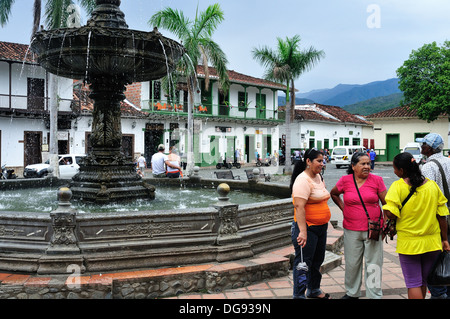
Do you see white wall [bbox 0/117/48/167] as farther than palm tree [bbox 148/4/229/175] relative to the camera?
Yes

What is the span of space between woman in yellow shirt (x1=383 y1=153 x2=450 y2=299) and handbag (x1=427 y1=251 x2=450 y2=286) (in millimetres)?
42

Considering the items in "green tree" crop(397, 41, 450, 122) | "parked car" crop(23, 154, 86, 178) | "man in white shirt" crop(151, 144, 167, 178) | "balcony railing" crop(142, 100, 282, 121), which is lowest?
"parked car" crop(23, 154, 86, 178)

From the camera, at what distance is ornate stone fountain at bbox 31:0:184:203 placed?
19.2 feet

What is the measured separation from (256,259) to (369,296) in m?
1.42

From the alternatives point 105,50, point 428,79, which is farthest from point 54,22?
point 428,79

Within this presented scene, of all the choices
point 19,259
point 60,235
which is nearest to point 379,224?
point 60,235

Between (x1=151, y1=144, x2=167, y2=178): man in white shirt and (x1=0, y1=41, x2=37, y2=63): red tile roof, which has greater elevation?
(x1=0, y1=41, x2=37, y2=63): red tile roof

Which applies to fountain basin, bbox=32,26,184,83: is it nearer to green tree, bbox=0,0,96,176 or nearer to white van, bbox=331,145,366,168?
green tree, bbox=0,0,96,176

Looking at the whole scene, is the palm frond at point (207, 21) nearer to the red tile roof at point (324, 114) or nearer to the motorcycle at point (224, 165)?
the motorcycle at point (224, 165)

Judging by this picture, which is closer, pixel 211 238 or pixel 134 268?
pixel 134 268

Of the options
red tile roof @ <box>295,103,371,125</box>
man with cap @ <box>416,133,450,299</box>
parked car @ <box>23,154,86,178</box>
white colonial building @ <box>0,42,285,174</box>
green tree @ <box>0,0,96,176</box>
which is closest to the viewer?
man with cap @ <box>416,133,450,299</box>

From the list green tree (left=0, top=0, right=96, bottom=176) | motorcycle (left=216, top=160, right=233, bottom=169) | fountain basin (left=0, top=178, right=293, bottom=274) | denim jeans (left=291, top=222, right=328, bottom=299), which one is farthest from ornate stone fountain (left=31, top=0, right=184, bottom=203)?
motorcycle (left=216, top=160, right=233, bottom=169)
